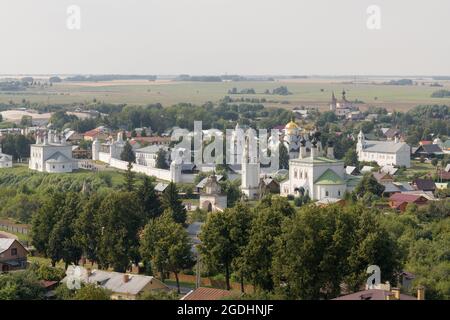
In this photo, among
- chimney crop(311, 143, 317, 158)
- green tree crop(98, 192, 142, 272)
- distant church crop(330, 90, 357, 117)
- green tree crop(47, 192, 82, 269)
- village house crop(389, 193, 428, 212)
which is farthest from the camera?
distant church crop(330, 90, 357, 117)

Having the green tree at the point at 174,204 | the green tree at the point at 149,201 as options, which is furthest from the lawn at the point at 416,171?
the green tree at the point at 149,201

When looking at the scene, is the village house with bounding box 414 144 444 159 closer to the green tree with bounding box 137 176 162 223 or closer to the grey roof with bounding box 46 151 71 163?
the grey roof with bounding box 46 151 71 163

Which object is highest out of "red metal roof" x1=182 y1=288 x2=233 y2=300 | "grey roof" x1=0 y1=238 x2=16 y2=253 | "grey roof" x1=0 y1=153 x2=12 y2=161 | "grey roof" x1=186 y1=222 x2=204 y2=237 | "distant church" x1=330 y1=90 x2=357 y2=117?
"red metal roof" x1=182 y1=288 x2=233 y2=300

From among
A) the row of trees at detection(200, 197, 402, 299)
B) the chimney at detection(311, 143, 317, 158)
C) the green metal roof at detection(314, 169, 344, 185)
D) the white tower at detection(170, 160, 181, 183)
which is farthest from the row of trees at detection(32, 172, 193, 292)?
the white tower at detection(170, 160, 181, 183)

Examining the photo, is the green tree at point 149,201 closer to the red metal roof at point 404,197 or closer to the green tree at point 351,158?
the red metal roof at point 404,197
